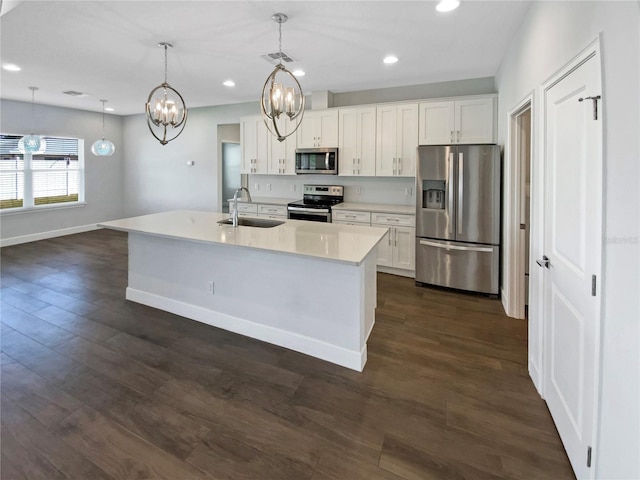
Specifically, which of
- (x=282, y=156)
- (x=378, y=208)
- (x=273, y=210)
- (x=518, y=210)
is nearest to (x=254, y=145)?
(x=282, y=156)

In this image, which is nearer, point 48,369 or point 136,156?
point 48,369

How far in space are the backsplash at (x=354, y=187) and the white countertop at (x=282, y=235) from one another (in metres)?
2.20

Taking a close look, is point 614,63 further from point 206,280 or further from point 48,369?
point 48,369

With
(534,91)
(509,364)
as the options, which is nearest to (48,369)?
(509,364)

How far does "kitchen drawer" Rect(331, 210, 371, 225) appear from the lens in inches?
195

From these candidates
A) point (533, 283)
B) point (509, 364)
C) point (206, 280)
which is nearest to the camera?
point (533, 283)

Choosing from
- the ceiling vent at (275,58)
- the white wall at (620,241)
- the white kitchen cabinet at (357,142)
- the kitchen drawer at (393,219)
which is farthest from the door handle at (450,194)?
the white wall at (620,241)

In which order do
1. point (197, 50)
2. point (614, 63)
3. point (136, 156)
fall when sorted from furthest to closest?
point (136, 156)
point (197, 50)
point (614, 63)

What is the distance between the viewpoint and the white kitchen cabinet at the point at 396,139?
4.75 meters

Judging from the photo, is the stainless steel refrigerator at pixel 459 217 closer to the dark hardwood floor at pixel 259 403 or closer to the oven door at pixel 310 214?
the dark hardwood floor at pixel 259 403

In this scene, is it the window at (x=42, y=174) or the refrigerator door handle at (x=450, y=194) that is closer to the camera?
the refrigerator door handle at (x=450, y=194)

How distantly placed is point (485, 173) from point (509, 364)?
213cm

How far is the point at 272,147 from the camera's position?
585 centimetres

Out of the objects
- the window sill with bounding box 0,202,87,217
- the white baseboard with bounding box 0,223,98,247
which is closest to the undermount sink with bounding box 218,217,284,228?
the white baseboard with bounding box 0,223,98,247
